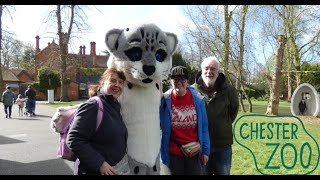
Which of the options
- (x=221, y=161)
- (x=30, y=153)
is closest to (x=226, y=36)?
(x=30, y=153)

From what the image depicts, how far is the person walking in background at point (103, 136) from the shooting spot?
2.39 metres

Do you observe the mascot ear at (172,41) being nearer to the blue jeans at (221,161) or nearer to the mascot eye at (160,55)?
the mascot eye at (160,55)

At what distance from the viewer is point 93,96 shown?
274 centimetres

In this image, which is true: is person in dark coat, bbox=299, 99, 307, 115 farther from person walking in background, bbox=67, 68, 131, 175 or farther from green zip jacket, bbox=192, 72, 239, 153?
person walking in background, bbox=67, 68, 131, 175

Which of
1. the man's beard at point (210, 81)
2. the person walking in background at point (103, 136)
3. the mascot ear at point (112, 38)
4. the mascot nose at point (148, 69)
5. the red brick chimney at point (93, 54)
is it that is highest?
the red brick chimney at point (93, 54)

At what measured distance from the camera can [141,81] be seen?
2889 millimetres

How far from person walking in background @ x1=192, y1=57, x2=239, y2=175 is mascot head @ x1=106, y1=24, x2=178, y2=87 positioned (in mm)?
785

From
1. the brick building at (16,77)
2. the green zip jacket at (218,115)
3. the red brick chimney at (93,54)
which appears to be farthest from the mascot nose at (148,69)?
the brick building at (16,77)

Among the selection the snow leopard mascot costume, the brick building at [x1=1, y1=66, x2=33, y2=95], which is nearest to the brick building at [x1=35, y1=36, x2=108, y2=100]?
the brick building at [x1=1, y1=66, x2=33, y2=95]

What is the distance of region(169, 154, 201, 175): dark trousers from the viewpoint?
3223 millimetres

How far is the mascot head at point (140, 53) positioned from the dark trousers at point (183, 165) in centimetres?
78

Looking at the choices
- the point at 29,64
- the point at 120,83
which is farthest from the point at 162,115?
the point at 29,64

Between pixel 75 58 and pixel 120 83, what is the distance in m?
26.0

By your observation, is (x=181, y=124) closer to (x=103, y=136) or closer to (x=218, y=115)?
(x=218, y=115)
